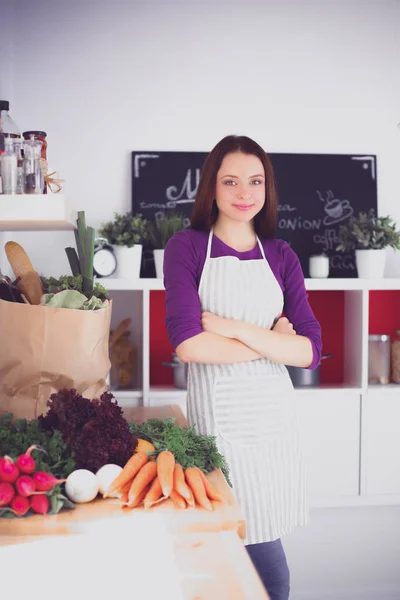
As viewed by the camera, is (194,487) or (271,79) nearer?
(194,487)

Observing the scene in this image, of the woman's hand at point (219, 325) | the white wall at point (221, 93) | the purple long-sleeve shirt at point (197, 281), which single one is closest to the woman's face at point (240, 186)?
the purple long-sleeve shirt at point (197, 281)

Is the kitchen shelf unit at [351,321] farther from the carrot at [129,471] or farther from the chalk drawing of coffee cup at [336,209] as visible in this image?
the carrot at [129,471]

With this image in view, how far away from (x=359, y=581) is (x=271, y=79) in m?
2.60

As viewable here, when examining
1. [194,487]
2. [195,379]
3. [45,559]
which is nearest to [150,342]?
[195,379]

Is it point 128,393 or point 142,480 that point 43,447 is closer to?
point 142,480

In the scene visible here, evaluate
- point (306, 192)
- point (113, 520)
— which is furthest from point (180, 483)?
point (306, 192)

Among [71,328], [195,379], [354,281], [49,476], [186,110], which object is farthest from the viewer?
[186,110]

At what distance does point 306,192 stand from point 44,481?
2.36m

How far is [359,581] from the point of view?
3.34 meters

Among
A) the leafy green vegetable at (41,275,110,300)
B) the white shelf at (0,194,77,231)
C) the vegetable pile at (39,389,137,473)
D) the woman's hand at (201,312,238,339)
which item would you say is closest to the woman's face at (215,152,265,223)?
the woman's hand at (201,312,238,339)

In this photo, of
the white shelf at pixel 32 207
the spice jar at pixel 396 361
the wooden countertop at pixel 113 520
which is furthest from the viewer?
the spice jar at pixel 396 361

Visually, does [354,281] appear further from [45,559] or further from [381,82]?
[45,559]

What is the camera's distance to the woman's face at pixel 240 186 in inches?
78.2

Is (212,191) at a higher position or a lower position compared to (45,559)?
higher
